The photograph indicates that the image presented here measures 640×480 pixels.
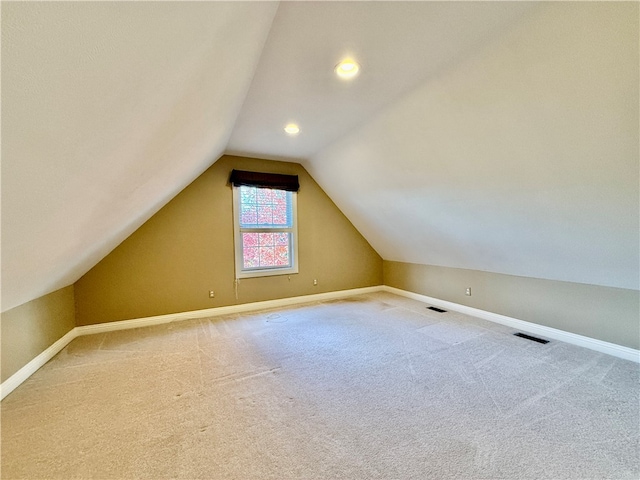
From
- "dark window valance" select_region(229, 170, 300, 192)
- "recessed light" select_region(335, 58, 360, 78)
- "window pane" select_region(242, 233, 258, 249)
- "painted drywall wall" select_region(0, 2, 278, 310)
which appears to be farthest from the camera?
"window pane" select_region(242, 233, 258, 249)

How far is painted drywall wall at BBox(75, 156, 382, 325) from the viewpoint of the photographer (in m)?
3.64

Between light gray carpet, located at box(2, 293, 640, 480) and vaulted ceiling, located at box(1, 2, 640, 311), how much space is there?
0.97m

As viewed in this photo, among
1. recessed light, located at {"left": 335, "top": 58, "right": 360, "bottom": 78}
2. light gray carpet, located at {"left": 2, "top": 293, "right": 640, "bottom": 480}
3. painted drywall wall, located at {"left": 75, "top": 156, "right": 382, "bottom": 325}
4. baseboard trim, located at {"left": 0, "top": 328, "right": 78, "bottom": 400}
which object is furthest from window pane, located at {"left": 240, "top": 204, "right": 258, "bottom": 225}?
recessed light, located at {"left": 335, "top": 58, "right": 360, "bottom": 78}

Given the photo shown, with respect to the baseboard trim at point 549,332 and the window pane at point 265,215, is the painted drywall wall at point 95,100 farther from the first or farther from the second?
the baseboard trim at point 549,332

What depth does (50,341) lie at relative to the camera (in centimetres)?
287

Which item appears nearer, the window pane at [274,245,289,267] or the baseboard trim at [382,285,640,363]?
the baseboard trim at [382,285,640,363]

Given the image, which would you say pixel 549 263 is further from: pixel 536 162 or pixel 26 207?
pixel 26 207

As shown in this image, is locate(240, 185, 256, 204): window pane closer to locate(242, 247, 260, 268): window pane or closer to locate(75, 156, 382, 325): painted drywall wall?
locate(75, 156, 382, 325): painted drywall wall

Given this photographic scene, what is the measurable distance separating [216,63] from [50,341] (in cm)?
327

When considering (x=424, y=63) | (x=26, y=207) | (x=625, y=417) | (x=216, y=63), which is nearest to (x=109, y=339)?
(x=26, y=207)

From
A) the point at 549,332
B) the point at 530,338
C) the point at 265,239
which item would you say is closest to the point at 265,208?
the point at 265,239

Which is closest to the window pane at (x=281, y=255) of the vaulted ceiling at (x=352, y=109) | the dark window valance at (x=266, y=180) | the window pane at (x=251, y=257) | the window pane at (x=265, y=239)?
the window pane at (x=265, y=239)

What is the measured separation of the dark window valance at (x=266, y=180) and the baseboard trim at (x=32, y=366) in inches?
109

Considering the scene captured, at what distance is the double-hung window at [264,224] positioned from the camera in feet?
14.3
